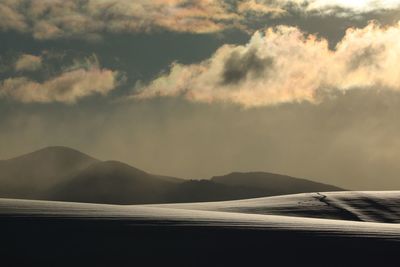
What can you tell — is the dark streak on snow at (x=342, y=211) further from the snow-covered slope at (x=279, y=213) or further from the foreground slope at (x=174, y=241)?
the foreground slope at (x=174, y=241)

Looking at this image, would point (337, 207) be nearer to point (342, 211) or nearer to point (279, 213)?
point (342, 211)

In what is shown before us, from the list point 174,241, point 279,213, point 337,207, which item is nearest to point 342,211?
point 337,207

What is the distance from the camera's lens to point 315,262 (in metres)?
8.16

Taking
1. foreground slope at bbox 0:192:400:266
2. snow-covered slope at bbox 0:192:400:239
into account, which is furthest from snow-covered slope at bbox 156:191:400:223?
foreground slope at bbox 0:192:400:266

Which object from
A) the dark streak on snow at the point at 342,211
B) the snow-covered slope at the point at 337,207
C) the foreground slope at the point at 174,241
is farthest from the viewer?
the snow-covered slope at the point at 337,207

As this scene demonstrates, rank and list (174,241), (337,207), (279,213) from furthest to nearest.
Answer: (337,207), (279,213), (174,241)

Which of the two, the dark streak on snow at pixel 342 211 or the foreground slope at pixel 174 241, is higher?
the dark streak on snow at pixel 342 211

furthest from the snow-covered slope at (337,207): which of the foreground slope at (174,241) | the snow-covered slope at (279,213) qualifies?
the foreground slope at (174,241)

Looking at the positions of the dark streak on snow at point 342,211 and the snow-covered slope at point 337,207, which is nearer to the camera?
the dark streak on snow at point 342,211

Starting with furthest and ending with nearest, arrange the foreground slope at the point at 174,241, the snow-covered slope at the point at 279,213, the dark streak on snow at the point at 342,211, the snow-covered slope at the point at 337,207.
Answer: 1. the snow-covered slope at the point at 337,207
2. the dark streak on snow at the point at 342,211
3. the snow-covered slope at the point at 279,213
4. the foreground slope at the point at 174,241

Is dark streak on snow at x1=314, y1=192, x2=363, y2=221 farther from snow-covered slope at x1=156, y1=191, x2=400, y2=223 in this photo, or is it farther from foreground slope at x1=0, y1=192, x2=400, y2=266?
foreground slope at x1=0, y1=192, x2=400, y2=266

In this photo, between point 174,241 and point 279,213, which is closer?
point 174,241

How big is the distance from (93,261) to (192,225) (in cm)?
288

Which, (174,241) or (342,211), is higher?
(342,211)
